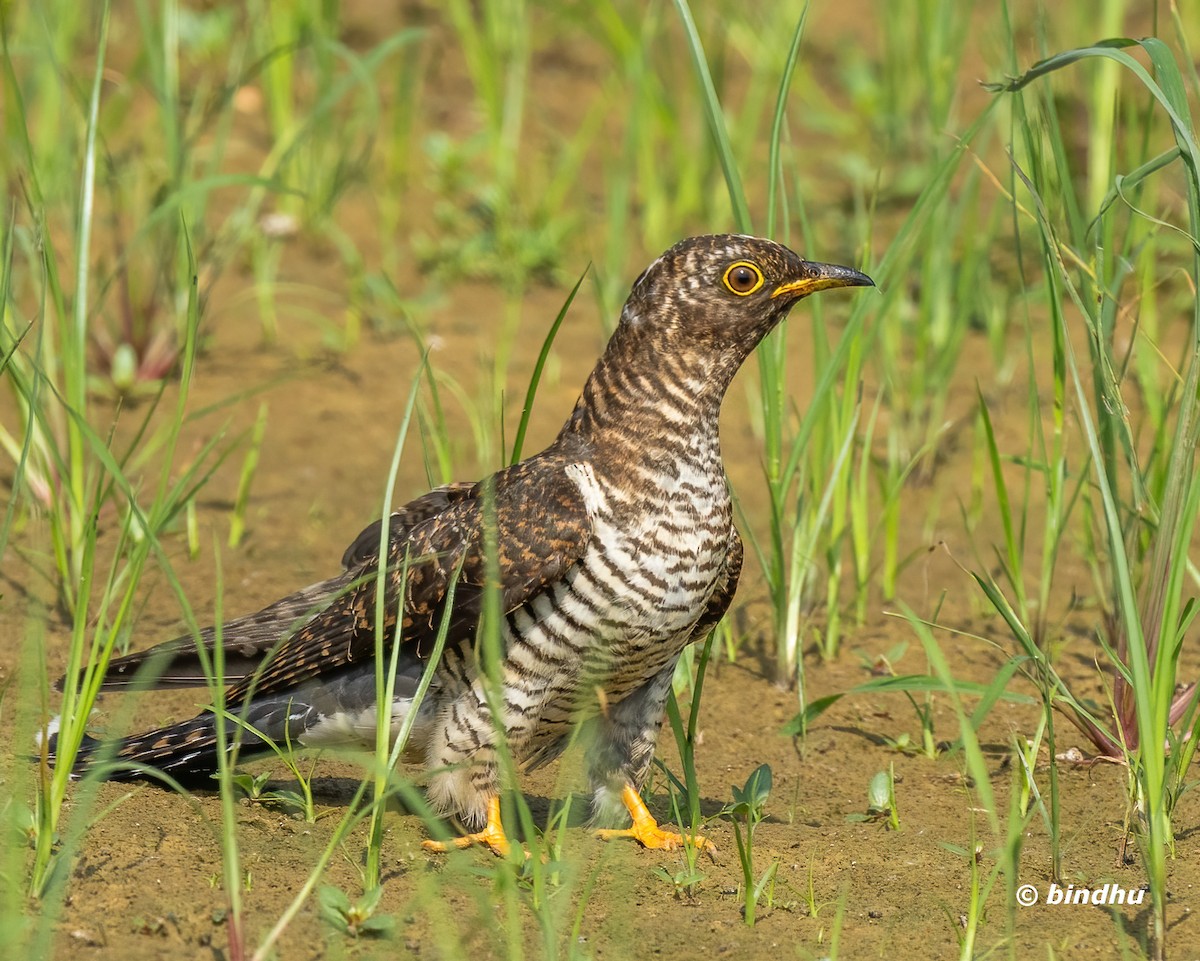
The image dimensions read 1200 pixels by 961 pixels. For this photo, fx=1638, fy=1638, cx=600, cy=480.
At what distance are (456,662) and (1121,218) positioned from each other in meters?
4.42

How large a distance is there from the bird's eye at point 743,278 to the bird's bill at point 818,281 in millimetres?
61

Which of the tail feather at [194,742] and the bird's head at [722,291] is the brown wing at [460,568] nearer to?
the tail feather at [194,742]

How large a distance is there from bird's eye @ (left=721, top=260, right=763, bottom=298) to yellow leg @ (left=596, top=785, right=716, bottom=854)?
1.18 m

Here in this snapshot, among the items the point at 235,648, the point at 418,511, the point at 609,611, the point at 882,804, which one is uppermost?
the point at 418,511

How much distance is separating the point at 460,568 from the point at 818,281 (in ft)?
3.56

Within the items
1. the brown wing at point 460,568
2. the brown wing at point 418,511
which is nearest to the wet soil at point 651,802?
the brown wing at point 460,568

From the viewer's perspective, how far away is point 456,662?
3.63 metres

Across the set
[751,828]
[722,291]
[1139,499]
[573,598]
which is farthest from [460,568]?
[1139,499]

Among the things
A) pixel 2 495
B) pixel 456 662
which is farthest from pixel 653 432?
pixel 2 495

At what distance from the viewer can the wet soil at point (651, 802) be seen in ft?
10.0

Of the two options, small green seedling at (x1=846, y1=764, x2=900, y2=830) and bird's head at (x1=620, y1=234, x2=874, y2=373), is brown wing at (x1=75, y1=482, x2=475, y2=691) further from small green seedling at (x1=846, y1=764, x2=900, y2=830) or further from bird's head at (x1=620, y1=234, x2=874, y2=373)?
small green seedling at (x1=846, y1=764, x2=900, y2=830)

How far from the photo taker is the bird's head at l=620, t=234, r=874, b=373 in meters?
3.68

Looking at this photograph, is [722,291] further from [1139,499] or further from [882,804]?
[882,804]

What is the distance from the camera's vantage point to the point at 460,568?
3.33 meters
